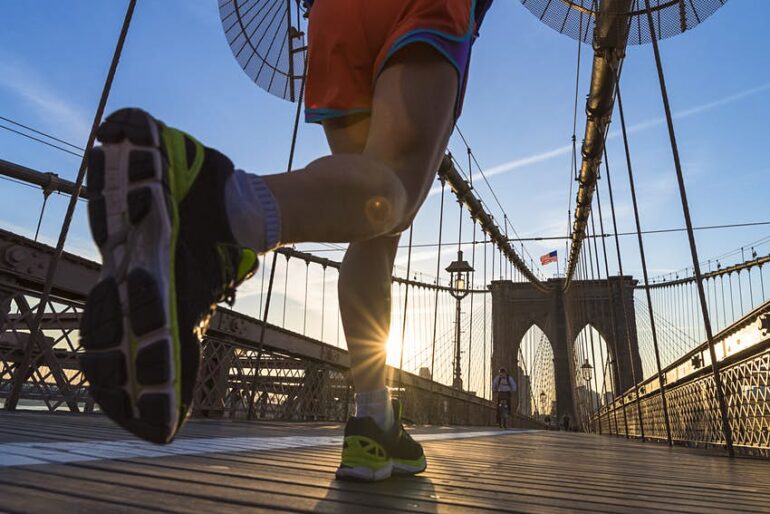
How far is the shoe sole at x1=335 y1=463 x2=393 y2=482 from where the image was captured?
2.75ft

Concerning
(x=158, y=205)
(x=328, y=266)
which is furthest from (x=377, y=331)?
(x=328, y=266)

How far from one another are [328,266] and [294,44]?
14.8m

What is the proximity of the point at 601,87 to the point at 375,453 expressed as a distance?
703cm

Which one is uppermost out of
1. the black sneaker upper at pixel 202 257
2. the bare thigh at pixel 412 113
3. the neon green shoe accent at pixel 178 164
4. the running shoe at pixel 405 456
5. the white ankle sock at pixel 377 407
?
the bare thigh at pixel 412 113

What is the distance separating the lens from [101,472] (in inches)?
26.3

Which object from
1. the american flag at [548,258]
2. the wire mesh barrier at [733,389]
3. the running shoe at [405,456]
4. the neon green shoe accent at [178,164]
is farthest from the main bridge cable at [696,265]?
the american flag at [548,258]

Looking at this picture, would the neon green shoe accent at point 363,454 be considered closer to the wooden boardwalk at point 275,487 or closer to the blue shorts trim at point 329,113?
the wooden boardwalk at point 275,487

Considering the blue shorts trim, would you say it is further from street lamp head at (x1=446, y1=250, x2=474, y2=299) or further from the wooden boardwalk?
street lamp head at (x1=446, y1=250, x2=474, y2=299)

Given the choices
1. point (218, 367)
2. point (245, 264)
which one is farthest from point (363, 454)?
point (218, 367)

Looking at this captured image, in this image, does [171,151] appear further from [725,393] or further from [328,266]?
[328,266]

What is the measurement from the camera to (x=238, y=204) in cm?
58

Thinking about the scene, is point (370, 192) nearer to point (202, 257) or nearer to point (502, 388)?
point (202, 257)

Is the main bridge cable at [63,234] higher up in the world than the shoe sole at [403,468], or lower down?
higher up

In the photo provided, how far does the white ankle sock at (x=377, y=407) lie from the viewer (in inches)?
39.8
